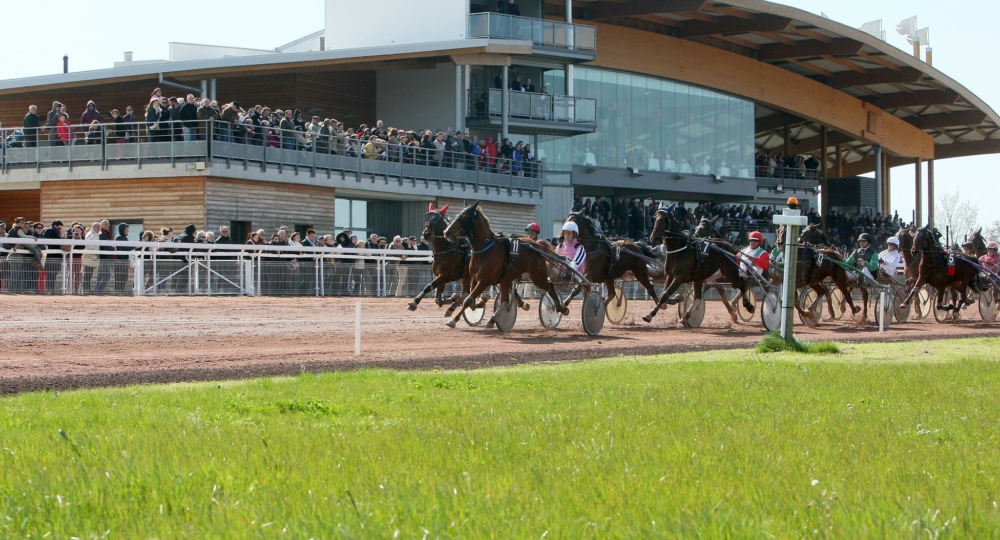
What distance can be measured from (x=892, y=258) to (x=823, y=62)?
117ft

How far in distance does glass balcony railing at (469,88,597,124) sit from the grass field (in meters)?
32.5

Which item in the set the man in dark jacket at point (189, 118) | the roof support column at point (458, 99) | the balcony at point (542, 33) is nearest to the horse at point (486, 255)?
the man in dark jacket at point (189, 118)

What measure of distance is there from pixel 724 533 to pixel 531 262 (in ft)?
49.2

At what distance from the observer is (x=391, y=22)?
140 ft

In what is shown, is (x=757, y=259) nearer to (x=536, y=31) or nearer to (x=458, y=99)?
(x=458, y=99)

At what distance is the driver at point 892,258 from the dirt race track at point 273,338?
1.44 meters

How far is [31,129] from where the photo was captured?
1166 inches

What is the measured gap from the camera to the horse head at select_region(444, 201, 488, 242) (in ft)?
59.8

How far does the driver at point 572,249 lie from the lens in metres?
20.5

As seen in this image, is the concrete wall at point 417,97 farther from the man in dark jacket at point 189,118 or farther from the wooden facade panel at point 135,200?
the man in dark jacket at point 189,118

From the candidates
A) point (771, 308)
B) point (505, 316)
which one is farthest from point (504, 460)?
point (771, 308)

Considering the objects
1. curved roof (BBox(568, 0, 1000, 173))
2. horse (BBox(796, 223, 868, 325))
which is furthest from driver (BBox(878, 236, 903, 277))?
curved roof (BBox(568, 0, 1000, 173))

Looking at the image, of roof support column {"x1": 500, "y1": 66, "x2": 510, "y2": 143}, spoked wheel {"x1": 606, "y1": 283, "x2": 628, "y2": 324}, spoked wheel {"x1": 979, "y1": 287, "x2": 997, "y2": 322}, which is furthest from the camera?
roof support column {"x1": 500, "y1": 66, "x2": 510, "y2": 143}

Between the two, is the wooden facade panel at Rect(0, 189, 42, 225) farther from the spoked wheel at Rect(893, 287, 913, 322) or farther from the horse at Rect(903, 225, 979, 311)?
the horse at Rect(903, 225, 979, 311)
